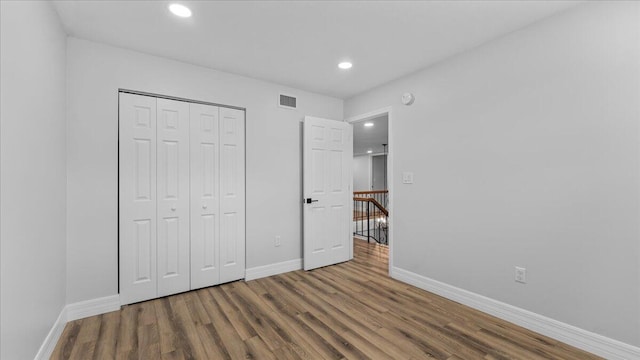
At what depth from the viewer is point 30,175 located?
1.62m

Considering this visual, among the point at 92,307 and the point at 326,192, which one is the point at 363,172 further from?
the point at 92,307

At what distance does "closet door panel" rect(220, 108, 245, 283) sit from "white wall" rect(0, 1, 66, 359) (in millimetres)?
1384

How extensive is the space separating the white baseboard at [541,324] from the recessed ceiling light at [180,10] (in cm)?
339

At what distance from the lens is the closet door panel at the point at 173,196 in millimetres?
2846

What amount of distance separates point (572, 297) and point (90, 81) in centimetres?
439

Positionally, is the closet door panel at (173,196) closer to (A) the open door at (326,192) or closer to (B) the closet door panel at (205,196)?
(B) the closet door panel at (205,196)

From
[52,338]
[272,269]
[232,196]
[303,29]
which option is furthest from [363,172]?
[52,338]

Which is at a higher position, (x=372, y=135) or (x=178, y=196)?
(x=372, y=135)

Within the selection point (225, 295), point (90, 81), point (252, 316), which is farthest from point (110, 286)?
point (90, 81)

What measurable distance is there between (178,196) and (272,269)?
4.83 ft

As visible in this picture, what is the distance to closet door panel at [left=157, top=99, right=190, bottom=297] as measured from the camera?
9.34 feet

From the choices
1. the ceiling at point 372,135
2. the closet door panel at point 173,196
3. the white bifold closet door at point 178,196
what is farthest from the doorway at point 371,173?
the closet door panel at point 173,196

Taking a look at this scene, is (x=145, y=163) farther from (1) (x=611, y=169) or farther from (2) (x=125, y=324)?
(1) (x=611, y=169)

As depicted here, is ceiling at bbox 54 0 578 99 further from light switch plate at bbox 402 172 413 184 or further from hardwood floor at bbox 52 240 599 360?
hardwood floor at bbox 52 240 599 360
